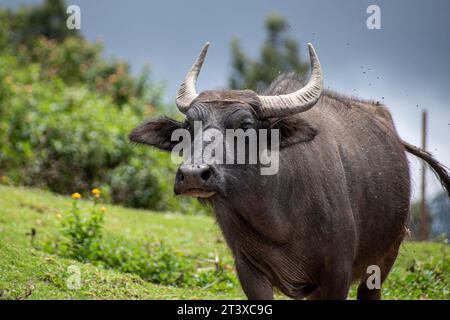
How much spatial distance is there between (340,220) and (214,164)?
1.26 metres

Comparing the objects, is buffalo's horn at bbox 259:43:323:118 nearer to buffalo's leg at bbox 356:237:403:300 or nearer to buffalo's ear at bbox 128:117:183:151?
buffalo's ear at bbox 128:117:183:151

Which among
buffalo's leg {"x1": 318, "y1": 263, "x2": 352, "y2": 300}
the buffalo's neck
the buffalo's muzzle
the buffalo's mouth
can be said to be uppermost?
the buffalo's muzzle

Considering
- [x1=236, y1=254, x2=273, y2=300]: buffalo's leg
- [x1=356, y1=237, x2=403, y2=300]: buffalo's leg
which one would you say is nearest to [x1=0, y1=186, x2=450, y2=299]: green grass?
[x1=356, y1=237, x2=403, y2=300]: buffalo's leg

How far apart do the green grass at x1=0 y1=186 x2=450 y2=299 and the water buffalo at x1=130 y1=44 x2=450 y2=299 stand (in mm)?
1940

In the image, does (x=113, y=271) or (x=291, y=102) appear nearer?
(x=291, y=102)

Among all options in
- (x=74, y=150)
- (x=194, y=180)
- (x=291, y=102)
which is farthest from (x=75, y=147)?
(x=194, y=180)

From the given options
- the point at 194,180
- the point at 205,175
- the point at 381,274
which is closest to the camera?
the point at 194,180

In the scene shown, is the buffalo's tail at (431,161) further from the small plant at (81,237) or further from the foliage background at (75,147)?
the foliage background at (75,147)

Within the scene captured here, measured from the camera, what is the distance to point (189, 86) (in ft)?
19.4

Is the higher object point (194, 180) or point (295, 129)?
point (295, 129)

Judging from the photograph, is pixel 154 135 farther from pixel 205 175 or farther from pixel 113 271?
pixel 113 271

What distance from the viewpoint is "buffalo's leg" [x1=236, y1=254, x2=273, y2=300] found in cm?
580

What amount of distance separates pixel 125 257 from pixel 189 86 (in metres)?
3.96

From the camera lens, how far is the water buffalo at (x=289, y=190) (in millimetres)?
5352
